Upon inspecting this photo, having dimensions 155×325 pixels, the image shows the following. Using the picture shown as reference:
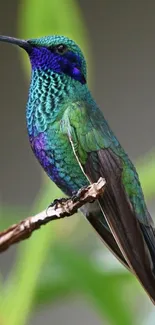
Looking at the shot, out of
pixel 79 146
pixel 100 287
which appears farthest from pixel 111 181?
pixel 100 287

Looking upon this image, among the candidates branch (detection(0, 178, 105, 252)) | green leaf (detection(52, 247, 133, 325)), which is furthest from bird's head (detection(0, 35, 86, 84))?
green leaf (detection(52, 247, 133, 325))

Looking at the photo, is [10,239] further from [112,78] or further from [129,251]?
[112,78]

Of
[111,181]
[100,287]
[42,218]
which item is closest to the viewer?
[42,218]

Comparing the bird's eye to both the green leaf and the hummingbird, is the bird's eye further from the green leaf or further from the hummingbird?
the green leaf

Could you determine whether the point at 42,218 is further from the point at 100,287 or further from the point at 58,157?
the point at 100,287

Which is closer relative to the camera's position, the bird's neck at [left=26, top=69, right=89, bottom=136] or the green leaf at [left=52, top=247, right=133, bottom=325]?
the bird's neck at [left=26, top=69, right=89, bottom=136]

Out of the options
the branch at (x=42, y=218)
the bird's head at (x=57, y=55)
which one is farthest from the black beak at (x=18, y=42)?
the branch at (x=42, y=218)

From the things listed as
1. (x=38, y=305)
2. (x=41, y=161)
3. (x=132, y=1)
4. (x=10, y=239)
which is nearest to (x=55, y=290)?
(x=38, y=305)
